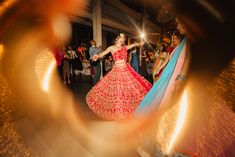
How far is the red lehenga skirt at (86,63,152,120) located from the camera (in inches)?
154

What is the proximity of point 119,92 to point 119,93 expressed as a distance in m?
0.02

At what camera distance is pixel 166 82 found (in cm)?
257

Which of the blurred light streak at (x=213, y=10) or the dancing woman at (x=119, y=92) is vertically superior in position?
the blurred light streak at (x=213, y=10)

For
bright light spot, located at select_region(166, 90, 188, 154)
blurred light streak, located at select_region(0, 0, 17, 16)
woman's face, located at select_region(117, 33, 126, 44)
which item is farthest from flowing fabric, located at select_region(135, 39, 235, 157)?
woman's face, located at select_region(117, 33, 126, 44)

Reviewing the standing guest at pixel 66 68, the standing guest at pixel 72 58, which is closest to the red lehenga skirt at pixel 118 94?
the standing guest at pixel 66 68

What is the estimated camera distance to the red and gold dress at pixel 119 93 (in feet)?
12.9

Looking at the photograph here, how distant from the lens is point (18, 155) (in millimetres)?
2320

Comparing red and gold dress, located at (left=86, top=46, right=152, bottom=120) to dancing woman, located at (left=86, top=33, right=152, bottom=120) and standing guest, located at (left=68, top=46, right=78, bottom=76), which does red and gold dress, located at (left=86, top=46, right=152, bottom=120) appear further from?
standing guest, located at (left=68, top=46, right=78, bottom=76)

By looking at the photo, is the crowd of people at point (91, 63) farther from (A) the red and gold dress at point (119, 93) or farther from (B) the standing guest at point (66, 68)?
(A) the red and gold dress at point (119, 93)

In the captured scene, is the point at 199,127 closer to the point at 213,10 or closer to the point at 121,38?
the point at 213,10

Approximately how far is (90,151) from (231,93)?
1.89m

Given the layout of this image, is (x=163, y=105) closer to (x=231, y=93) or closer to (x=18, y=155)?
(x=231, y=93)

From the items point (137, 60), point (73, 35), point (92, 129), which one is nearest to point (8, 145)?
point (92, 129)

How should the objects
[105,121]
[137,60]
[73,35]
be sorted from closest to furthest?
[105,121] < [137,60] < [73,35]
